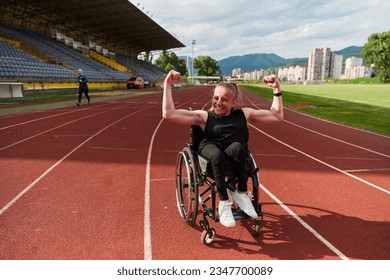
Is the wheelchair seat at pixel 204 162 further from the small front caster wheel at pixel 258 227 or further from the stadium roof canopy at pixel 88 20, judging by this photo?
the stadium roof canopy at pixel 88 20

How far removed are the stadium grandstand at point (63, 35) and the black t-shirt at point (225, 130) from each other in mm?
18710

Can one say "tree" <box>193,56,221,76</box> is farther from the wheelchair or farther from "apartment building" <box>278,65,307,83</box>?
the wheelchair

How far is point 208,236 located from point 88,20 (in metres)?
36.3

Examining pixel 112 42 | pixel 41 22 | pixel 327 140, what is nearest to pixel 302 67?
pixel 112 42

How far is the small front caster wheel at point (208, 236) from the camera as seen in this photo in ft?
7.73

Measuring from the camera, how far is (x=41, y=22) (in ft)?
102

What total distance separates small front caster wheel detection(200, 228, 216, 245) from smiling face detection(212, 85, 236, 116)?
42.6 inches

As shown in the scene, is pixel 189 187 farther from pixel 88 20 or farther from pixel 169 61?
pixel 169 61

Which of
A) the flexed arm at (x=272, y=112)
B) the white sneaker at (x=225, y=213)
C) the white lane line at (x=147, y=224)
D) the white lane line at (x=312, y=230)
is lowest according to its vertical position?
the white lane line at (x=312, y=230)

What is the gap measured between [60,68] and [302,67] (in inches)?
6968

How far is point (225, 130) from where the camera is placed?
8.03 feet

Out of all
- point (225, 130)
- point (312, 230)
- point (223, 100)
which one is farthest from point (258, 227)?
point (223, 100)

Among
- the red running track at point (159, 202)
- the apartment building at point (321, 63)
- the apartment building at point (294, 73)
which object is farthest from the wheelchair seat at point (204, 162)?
the apartment building at point (321, 63)
